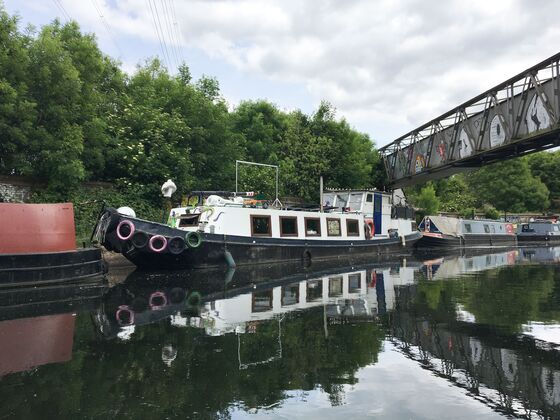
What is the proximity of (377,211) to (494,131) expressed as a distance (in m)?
8.66

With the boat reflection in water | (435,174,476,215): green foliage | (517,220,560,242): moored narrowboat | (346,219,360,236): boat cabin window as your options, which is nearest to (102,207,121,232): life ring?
the boat reflection in water

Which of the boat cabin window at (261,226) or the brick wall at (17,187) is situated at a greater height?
the brick wall at (17,187)

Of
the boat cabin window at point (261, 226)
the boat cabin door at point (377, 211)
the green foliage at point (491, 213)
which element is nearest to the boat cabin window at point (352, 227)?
the boat cabin door at point (377, 211)

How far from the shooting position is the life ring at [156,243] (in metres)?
14.5

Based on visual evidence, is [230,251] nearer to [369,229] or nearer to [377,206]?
[369,229]

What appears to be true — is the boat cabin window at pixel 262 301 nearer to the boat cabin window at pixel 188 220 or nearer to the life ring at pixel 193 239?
the life ring at pixel 193 239

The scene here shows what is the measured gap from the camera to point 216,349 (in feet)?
21.5

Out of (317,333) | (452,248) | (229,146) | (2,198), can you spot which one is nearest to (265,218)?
(229,146)

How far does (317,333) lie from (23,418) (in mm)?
4497

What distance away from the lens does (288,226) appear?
19.1m

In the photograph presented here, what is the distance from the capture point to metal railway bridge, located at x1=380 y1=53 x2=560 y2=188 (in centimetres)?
1316

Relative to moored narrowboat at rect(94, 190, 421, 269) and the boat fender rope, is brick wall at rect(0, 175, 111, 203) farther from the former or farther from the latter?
the boat fender rope

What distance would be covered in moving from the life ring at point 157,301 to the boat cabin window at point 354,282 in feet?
16.2

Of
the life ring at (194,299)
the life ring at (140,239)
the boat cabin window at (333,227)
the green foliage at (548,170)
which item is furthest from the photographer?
the green foliage at (548,170)
